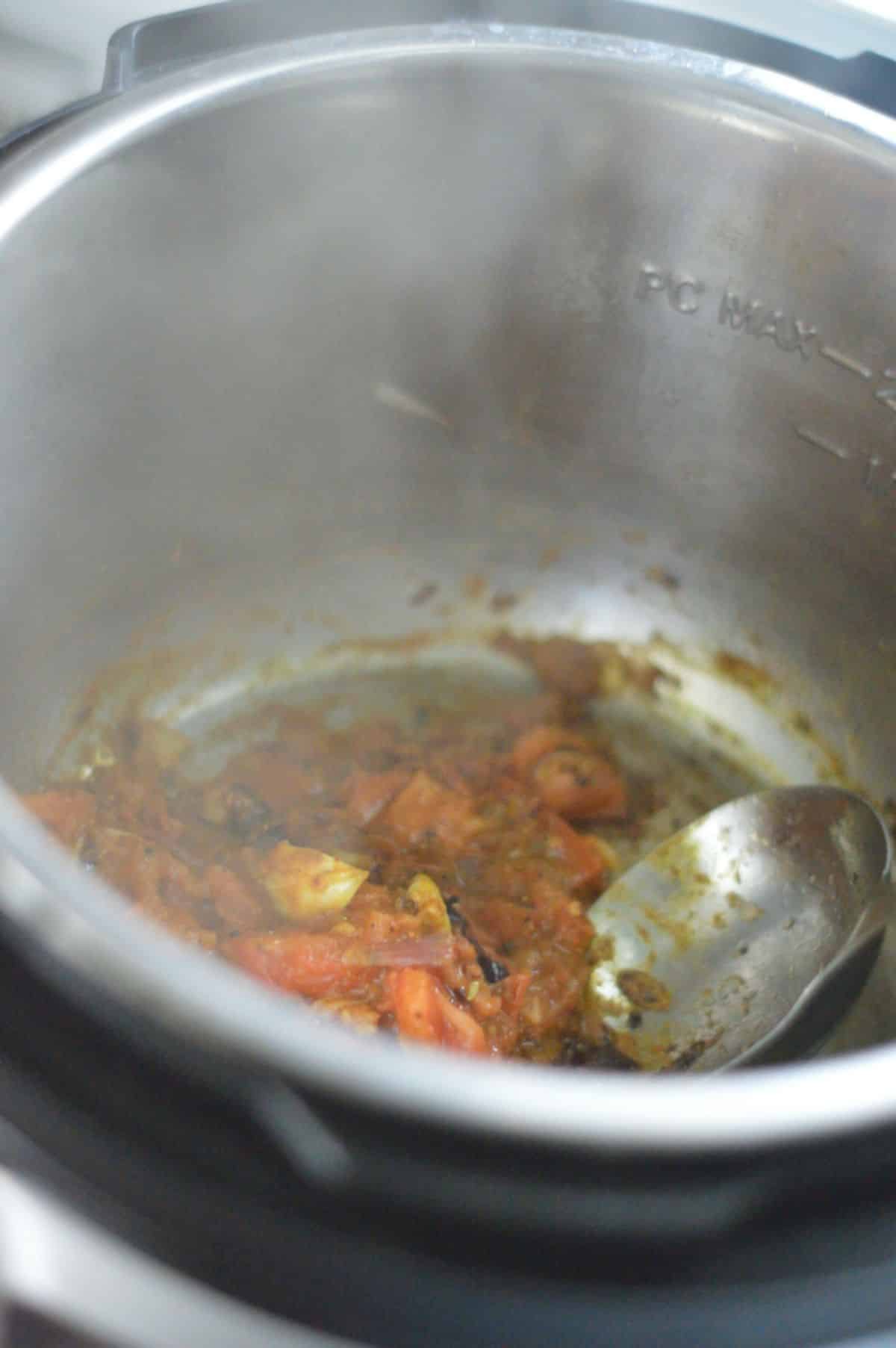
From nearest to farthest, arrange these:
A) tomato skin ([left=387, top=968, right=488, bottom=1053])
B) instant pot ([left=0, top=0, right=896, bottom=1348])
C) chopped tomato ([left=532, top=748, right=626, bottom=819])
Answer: instant pot ([left=0, top=0, right=896, bottom=1348]), tomato skin ([left=387, top=968, right=488, bottom=1053]), chopped tomato ([left=532, top=748, right=626, bottom=819])

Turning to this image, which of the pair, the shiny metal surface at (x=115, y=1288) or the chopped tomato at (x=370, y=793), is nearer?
the shiny metal surface at (x=115, y=1288)

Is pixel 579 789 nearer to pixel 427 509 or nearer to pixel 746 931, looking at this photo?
pixel 746 931

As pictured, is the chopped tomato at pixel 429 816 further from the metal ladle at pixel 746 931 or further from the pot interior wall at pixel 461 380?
the pot interior wall at pixel 461 380

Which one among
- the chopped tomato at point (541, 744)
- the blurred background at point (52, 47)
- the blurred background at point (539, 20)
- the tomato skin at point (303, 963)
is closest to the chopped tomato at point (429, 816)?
the chopped tomato at point (541, 744)

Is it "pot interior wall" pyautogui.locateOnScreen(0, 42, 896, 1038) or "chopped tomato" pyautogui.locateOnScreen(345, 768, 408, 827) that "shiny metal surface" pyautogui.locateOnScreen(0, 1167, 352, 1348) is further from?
"chopped tomato" pyautogui.locateOnScreen(345, 768, 408, 827)

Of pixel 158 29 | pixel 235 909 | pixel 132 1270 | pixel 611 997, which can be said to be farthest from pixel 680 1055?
pixel 158 29

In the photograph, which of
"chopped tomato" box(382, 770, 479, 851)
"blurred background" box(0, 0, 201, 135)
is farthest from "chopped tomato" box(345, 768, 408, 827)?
"blurred background" box(0, 0, 201, 135)

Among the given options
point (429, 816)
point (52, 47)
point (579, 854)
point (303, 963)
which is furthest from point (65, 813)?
point (52, 47)
